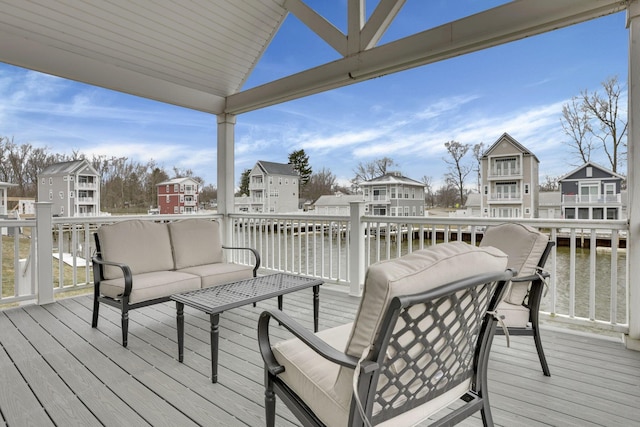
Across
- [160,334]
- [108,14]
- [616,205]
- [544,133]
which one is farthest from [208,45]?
[616,205]

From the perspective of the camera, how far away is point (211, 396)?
2.19 m

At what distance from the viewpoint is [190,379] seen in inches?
94.5

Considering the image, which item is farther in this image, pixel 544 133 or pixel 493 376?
pixel 544 133

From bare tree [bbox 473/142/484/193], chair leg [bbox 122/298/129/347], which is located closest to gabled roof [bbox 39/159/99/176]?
chair leg [bbox 122/298/129/347]

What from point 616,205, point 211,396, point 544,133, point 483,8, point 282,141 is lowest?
point 211,396

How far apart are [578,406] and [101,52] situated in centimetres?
579

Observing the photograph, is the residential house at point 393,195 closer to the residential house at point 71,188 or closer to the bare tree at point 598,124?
the bare tree at point 598,124

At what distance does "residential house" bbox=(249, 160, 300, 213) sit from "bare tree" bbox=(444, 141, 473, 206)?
91.3 inches

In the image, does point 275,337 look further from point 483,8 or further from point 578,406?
point 483,8

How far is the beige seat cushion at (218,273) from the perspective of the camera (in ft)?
11.8

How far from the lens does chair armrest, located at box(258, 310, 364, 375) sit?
1129 mm

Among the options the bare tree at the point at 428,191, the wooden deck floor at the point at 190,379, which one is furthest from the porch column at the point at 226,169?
the bare tree at the point at 428,191

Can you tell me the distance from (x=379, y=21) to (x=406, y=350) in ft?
12.5

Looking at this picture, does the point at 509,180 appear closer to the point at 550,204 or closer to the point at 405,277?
the point at 550,204
